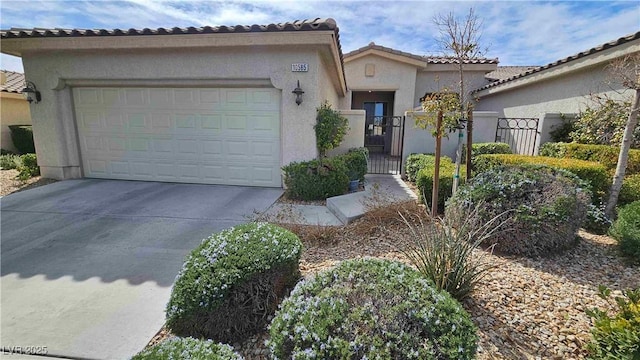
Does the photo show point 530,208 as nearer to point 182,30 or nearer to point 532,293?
point 532,293

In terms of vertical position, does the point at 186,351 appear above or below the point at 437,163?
below

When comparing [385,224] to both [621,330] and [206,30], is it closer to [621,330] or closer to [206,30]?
[621,330]

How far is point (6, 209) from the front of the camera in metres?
5.38

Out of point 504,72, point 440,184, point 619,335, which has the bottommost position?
point 619,335

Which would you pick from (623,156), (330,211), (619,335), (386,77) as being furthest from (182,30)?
(386,77)

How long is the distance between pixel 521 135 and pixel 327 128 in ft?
22.1

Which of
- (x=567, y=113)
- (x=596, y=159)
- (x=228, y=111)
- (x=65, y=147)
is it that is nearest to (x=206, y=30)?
(x=228, y=111)

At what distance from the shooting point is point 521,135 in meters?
8.85

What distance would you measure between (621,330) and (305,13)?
23.7ft

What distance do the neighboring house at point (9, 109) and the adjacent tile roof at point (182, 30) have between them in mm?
6581

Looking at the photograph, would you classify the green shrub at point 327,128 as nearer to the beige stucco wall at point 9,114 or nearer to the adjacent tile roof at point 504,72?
the adjacent tile roof at point 504,72

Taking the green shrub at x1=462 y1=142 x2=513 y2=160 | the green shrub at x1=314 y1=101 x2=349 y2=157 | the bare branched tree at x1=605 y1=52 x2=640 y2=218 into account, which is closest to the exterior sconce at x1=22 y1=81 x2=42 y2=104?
the green shrub at x1=314 y1=101 x2=349 y2=157

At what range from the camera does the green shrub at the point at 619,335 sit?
1.70 meters

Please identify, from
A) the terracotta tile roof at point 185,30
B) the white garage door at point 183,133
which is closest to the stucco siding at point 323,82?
the terracotta tile roof at point 185,30
